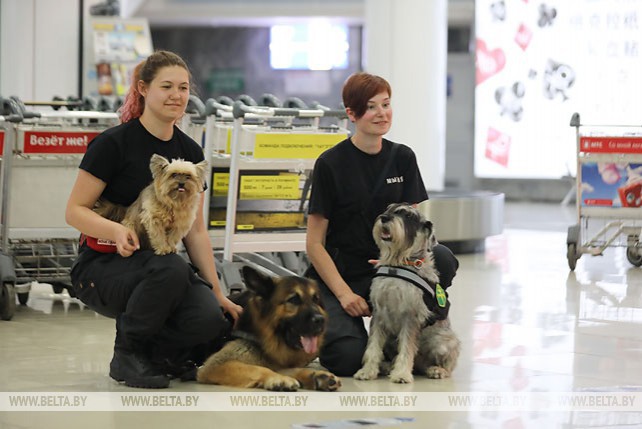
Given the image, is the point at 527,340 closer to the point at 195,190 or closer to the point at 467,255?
the point at 195,190

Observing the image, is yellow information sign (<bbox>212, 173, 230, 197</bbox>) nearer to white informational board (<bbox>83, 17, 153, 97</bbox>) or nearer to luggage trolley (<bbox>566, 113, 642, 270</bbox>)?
luggage trolley (<bbox>566, 113, 642, 270</bbox>)

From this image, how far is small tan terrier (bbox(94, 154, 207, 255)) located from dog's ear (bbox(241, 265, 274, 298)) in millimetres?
279

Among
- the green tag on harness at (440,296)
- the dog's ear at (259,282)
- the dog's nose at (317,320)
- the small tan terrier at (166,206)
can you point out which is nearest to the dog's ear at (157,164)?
the small tan terrier at (166,206)

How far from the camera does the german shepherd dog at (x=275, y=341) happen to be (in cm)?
367

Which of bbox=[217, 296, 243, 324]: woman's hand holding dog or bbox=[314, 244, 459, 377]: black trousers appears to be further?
bbox=[314, 244, 459, 377]: black trousers

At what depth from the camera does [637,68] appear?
1338cm

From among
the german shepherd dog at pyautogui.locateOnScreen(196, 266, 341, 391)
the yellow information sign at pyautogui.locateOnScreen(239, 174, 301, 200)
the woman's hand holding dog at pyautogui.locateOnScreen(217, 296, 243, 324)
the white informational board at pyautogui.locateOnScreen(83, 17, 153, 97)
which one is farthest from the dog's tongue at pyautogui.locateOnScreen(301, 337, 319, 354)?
the white informational board at pyautogui.locateOnScreen(83, 17, 153, 97)

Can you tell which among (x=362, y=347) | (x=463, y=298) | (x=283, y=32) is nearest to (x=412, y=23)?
(x=463, y=298)

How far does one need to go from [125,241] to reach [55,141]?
2.32m

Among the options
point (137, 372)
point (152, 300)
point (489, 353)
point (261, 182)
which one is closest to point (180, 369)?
point (137, 372)

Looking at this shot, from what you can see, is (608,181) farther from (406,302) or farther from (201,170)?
(201,170)

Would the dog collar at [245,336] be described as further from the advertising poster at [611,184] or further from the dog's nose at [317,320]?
the advertising poster at [611,184]

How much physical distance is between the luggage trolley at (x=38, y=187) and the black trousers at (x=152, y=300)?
1892 mm

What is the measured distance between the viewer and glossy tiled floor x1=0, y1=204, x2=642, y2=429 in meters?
3.38
